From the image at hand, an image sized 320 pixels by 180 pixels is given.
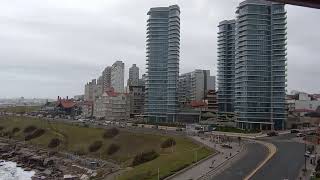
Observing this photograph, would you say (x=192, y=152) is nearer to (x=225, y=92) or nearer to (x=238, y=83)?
(x=238, y=83)

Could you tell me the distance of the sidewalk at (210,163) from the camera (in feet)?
189

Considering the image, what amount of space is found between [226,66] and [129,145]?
267 ft

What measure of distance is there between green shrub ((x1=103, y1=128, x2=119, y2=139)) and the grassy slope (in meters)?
1.31

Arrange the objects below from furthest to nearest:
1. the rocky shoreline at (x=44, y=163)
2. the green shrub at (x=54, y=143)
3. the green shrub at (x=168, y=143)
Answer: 1. the green shrub at (x=54, y=143)
2. the green shrub at (x=168, y=143)
3. the rocky shoreline at (x=44, y=163)

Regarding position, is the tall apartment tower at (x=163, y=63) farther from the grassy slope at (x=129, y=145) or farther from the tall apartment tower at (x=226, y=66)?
the grassy slope at (x=129, y=145)

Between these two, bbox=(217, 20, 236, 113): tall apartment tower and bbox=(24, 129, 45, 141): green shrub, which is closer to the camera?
bbox=(24, 129, 45, 141): green shrub

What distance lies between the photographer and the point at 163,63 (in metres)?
182

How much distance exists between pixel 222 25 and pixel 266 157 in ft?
398

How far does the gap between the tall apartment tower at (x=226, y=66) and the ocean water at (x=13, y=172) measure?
88.5 m

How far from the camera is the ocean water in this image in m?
93.1

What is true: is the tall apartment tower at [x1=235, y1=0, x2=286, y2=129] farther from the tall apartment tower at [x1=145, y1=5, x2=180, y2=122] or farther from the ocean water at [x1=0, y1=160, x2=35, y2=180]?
the ocean water at [x1=0, y1=160, x2=35, y2=180]

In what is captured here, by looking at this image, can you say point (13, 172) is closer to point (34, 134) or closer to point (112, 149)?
point (112, 149)

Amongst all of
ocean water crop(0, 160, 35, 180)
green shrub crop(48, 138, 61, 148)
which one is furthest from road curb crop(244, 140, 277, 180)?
green shrub crop(48, 138, 61, 148)

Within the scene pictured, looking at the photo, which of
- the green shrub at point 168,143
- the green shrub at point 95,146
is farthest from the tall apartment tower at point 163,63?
the green shrub at point 168,143
